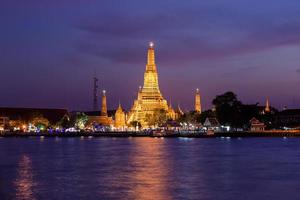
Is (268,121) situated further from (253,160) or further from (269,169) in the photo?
(269,169)

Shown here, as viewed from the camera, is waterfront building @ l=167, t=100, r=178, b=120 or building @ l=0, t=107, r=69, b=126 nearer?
waterfront building @ l=167, t=100, r=178, b=120

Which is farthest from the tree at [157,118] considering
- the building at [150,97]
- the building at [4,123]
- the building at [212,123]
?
the building at [4,123]

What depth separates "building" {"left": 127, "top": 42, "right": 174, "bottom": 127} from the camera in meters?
105

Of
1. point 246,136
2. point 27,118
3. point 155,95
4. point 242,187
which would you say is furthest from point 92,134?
point 242,187

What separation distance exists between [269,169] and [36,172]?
1214 cm

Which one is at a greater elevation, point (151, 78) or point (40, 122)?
point (151, 78)

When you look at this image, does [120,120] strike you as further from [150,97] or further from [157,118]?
[157,118]

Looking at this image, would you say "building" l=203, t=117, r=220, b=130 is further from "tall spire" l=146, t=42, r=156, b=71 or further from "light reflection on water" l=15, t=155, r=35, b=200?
"light reflection on water" l=15, t=155, r=35, b=200

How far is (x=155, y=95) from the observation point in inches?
4193

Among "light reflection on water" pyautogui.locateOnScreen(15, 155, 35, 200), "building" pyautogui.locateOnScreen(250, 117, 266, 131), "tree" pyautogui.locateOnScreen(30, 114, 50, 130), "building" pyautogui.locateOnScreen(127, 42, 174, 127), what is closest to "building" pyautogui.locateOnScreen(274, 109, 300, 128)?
"building" pyautogui.locateOnScreen(250, 117, 266, 131)

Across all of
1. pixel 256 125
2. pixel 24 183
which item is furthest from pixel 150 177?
pixel 256 125

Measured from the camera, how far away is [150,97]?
106 metres

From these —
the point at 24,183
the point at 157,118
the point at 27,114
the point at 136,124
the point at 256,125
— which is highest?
the point at 27,114

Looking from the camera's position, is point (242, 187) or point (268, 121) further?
point (268, 121)
